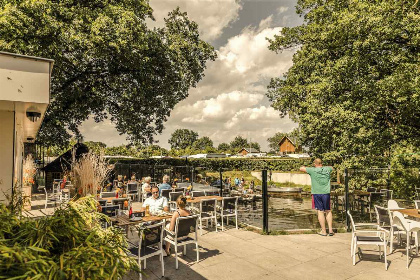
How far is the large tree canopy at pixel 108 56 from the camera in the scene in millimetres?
10070

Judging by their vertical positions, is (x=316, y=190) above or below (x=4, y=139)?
below

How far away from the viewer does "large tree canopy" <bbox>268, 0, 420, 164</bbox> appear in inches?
379

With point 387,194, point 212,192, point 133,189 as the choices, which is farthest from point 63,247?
point 387,194

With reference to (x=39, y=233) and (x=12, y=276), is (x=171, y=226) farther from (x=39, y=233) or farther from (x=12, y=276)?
(x=12, y=276)

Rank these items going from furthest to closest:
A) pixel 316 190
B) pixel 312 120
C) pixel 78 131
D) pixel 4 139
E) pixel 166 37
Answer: pixel 78 131
pixel 166 37
pixel 312 120
pixel 316 190
pixel 4 139

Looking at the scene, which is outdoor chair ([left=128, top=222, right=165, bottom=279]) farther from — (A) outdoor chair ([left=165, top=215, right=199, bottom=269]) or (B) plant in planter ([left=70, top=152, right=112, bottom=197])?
(B) plant in planter ([left=70, top=152, right=112, bottom=197])

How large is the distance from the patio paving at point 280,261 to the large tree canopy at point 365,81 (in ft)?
18.5

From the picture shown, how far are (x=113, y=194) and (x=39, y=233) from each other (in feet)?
22.8

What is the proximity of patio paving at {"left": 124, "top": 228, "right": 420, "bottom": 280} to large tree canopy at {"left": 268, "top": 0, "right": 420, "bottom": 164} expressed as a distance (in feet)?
18.5

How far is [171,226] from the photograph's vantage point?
488cm

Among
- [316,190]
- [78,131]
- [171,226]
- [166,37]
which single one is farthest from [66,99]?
[316,190]

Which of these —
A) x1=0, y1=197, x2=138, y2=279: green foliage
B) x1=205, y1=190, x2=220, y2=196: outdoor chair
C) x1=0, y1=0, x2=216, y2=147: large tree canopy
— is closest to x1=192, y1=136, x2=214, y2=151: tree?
x1=0, y1=0, x2=216, y2=147: large tree canopy

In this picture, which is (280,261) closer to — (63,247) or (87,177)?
→ (63,247)

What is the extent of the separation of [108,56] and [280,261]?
436 inches
